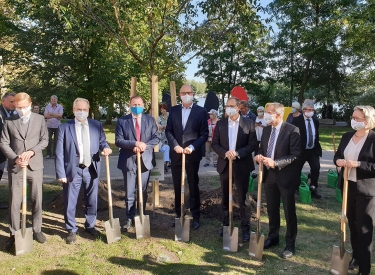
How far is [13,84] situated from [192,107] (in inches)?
702

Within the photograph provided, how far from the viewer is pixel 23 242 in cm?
460

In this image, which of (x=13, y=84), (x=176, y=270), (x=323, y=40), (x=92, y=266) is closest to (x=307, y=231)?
(x=176, y=270)

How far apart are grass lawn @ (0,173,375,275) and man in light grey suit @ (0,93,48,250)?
679 mm

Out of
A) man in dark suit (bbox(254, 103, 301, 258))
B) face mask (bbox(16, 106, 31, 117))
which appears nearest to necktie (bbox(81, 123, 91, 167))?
face mask (bbox(16, 106, 31, 117))

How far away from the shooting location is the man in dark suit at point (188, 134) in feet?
18.0

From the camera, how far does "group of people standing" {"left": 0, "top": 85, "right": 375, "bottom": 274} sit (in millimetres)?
3889

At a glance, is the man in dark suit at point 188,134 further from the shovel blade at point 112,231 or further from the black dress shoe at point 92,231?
the black dress shoe at point 92,231

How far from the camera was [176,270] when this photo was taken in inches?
165

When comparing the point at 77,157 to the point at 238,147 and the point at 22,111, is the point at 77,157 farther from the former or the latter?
the point at 238,147

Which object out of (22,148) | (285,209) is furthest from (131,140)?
(285,209)

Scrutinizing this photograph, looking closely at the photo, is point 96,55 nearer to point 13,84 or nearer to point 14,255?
point 13,84

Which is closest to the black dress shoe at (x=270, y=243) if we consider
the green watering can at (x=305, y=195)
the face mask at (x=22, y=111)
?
the green watering can at (x=305, y=195)

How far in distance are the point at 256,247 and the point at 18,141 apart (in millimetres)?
3570

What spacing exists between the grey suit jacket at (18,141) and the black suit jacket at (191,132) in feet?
6.53
